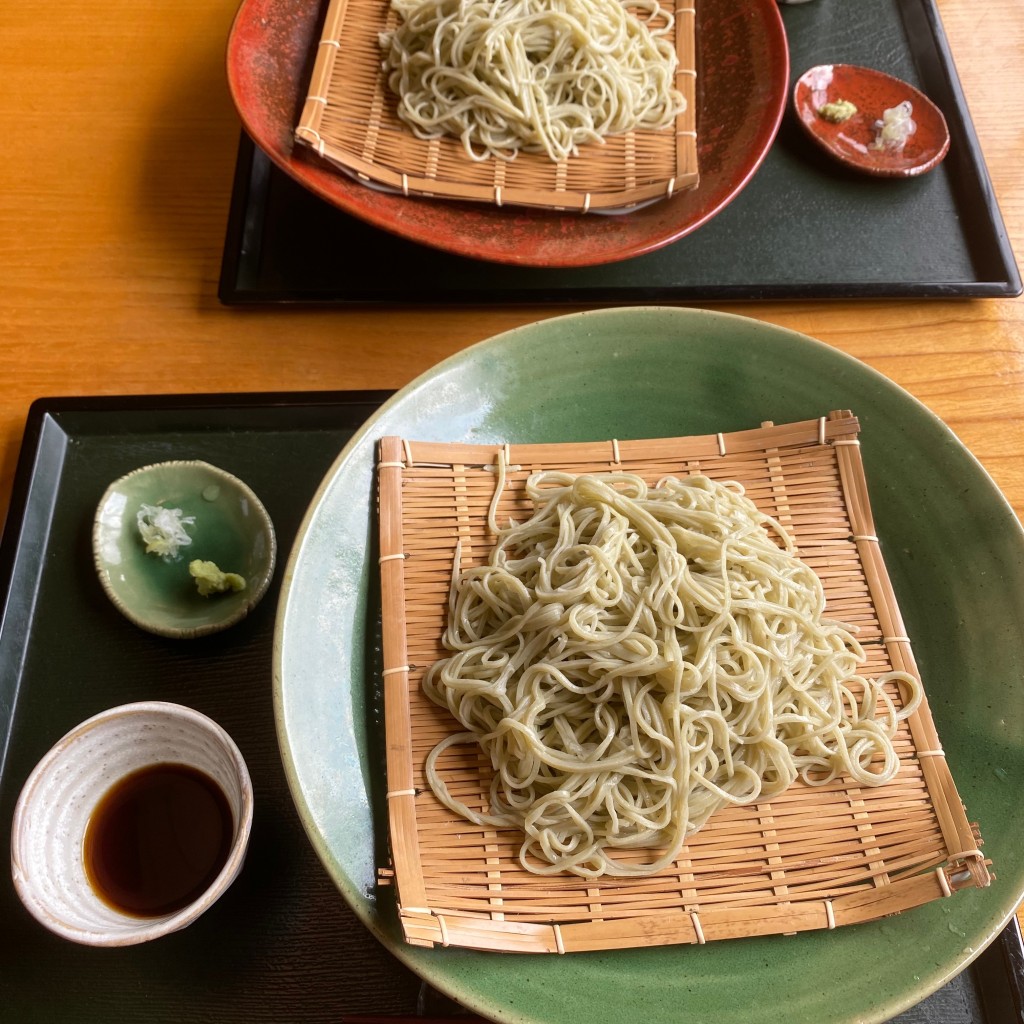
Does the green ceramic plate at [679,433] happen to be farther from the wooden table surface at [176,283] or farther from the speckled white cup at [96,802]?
the wooden table surface at [176,283]

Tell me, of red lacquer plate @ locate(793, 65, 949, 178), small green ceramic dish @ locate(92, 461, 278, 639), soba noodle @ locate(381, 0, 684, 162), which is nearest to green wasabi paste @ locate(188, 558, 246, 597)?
small green ceramic dish @ locate(92, 461, 278, 639)

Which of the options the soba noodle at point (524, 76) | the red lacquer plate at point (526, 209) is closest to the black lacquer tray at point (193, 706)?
the red lacquer plate at point (526, 209)

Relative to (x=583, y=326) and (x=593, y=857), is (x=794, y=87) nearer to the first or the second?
(x=583, y=326)

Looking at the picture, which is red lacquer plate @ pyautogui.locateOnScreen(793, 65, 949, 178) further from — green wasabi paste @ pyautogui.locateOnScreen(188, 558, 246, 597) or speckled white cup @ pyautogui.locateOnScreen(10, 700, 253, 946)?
speckled white cup @ pyautogui.locateOnScreen(10, 700, 253, 946)

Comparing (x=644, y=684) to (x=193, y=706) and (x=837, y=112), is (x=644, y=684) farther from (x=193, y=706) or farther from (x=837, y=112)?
(x=837, y=112)

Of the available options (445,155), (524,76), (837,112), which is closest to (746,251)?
(837,112)

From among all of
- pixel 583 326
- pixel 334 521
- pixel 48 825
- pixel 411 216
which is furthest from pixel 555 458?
pixel 48 825
